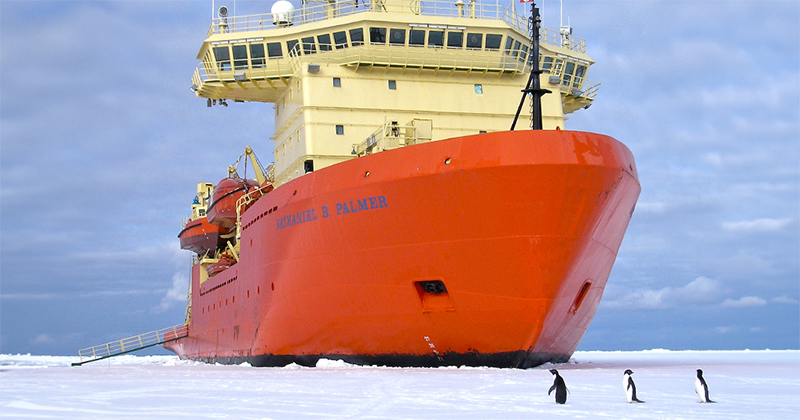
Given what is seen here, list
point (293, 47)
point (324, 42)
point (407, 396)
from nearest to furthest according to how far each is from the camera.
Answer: point (407, 396) → point (324, 42) → point (293, 47)

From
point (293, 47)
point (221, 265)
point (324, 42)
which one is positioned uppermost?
point (293, 47)

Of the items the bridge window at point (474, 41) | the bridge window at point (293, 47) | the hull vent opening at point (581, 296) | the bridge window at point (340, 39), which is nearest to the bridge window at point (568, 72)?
the bridge window at point (474, 41)

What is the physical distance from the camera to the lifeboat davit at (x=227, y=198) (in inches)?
924

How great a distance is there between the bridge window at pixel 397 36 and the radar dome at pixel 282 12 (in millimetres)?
3940

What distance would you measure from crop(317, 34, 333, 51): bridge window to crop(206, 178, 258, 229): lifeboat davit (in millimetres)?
5161

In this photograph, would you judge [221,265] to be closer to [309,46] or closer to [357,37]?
[309,46]

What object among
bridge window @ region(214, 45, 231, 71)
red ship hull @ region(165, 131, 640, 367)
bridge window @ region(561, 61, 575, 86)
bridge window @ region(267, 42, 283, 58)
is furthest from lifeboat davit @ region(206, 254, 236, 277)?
bridge window @ region(561, 61, 575, 86)

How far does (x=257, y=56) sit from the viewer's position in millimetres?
21609

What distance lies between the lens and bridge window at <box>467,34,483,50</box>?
1981 centimetres

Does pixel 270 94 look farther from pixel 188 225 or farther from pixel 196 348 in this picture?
pixel 196 348

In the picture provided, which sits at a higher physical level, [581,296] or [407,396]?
[581,296]

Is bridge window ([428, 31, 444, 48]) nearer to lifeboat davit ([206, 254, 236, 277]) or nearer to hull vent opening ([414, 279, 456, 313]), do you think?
hull vent opening ([414, 279, 456, 313])

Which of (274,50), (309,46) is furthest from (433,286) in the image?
(274,50)

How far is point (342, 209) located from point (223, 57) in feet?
29.5
